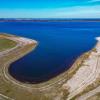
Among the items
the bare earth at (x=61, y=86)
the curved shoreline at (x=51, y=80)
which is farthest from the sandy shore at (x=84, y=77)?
the curved shoreline at (x=51, y=80)

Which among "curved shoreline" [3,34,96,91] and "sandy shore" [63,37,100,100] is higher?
"sandy shore" [63,37,100,100]

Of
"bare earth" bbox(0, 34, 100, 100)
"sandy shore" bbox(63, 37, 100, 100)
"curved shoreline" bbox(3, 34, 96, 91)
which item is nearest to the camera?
"bare earth" bbox(0, 34, 100, 100)

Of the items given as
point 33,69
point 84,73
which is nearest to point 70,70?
point 84,73

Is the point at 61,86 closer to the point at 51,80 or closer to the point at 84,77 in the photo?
the point at 51,80

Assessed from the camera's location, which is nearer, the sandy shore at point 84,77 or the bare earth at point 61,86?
the bare earth at point 61,86

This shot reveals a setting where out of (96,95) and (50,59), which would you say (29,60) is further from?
(96,95)

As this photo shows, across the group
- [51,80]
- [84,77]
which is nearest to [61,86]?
[51,80]

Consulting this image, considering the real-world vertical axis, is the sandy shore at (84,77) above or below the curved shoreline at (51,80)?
above

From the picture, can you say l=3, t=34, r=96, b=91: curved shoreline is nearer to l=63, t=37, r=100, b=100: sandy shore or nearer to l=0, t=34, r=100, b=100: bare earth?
l=0, t=34, r=100, b=100: bare earth

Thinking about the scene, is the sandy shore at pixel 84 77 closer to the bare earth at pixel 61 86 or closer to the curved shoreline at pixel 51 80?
the bare earth at pixel 61 86

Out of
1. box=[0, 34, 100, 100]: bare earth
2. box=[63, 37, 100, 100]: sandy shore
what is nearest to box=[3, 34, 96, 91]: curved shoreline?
box=[0, 34, 100, 100]: bare earth

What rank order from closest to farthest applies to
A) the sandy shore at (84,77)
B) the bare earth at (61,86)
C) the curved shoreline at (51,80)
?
the bare earth at (61,86) < the sandy shore at (84,77) < the curved shoreline at (51,80)
